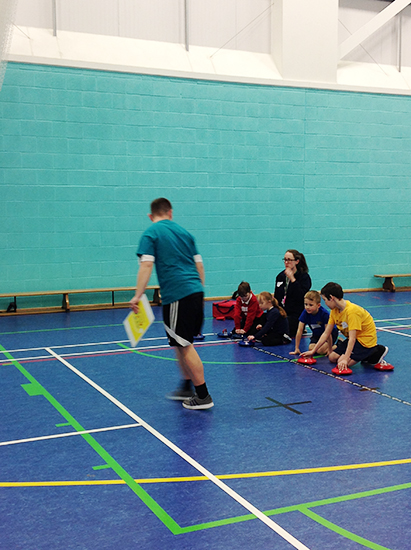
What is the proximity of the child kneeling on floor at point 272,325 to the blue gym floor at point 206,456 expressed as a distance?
572 mm

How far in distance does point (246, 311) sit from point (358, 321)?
2287 mm

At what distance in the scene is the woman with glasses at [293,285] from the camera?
8.66 metres

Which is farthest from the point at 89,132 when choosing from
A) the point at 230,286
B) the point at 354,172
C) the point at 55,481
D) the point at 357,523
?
the point at 357,523

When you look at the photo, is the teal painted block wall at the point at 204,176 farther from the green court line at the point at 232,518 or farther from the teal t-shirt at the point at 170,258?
the green court line at the point at 232,518

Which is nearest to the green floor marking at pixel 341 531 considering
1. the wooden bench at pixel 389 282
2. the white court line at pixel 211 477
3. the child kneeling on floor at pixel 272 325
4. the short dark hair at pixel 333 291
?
the white court line at pixel 211 477

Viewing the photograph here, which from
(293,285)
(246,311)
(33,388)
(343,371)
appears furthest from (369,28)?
(33,388)

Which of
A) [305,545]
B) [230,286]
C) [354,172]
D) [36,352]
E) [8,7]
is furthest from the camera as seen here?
[354,172]

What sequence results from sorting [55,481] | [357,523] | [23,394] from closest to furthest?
[357,523]
[55,481]
[23,394]

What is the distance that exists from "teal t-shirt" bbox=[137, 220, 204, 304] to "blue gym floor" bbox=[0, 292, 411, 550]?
1129mm

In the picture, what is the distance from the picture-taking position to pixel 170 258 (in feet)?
17.5

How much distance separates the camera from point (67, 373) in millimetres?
6891

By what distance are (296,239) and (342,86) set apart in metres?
3.74

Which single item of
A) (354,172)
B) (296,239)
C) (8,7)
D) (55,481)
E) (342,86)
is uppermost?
(342,86)

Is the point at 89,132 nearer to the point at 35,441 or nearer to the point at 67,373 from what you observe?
the point at 67,373
